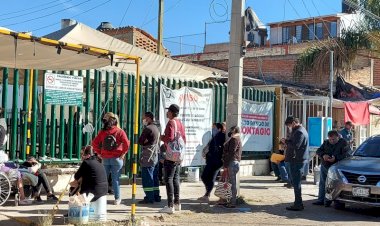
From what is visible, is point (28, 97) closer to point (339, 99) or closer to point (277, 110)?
point (277, 110)

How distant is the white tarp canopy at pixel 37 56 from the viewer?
814 cm

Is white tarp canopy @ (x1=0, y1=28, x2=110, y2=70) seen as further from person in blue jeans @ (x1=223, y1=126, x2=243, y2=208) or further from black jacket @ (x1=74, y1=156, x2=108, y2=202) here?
person in blue jeans @ (x1=223, y1=126, x2=243, y2=208)

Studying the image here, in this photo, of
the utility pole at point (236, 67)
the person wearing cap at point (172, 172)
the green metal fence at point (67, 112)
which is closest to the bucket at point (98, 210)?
the person wearing cap at point (172, 172)

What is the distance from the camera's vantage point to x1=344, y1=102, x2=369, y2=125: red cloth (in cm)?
1853

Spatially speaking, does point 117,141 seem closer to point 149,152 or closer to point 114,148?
point 114,148

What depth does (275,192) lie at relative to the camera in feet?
42.6

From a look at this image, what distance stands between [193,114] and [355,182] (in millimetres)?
5321

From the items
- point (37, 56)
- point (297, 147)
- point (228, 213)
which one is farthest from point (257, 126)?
point (37, 56)

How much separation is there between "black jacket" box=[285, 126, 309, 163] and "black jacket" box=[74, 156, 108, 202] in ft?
12.8

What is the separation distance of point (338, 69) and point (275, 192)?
30.4ft

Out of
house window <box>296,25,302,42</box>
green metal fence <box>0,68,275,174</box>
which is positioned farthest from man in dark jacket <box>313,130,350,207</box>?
house window <box>296,25,302,42</box>

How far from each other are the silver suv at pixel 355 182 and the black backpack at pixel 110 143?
14.4ft

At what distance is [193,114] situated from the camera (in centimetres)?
1426

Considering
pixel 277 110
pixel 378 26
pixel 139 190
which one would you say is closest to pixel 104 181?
pixel 139 190
